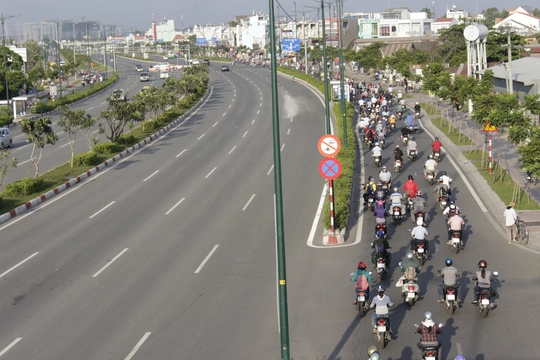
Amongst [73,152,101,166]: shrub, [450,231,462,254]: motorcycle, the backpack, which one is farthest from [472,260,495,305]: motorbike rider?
[73,152,101,166]: shrub

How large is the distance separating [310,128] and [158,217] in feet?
70.8

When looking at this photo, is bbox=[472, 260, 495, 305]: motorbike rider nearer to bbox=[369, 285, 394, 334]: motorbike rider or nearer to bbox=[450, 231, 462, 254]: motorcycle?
bbox=[369, 285, 394, 334]: motorbike rider

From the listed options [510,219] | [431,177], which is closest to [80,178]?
[431,177]

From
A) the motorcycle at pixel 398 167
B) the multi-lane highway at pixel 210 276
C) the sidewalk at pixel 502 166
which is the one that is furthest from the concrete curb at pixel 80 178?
the sidewalk at pixel 502 166

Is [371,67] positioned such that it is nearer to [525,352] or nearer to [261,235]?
[261,235]

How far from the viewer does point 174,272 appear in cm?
1842

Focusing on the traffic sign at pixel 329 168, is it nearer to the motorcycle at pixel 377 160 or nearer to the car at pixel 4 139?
the motorcycle at pixel 377 160

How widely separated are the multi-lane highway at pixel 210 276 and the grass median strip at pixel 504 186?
1.05 m

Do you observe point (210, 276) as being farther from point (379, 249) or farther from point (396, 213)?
point (396, 213)

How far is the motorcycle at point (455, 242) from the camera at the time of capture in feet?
61.8

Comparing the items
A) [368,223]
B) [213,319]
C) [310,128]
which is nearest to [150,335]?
[213,319]

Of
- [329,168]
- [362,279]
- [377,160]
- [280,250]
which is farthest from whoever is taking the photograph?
[377,160]

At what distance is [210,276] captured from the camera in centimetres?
1797

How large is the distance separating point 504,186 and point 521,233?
6.96 meters
